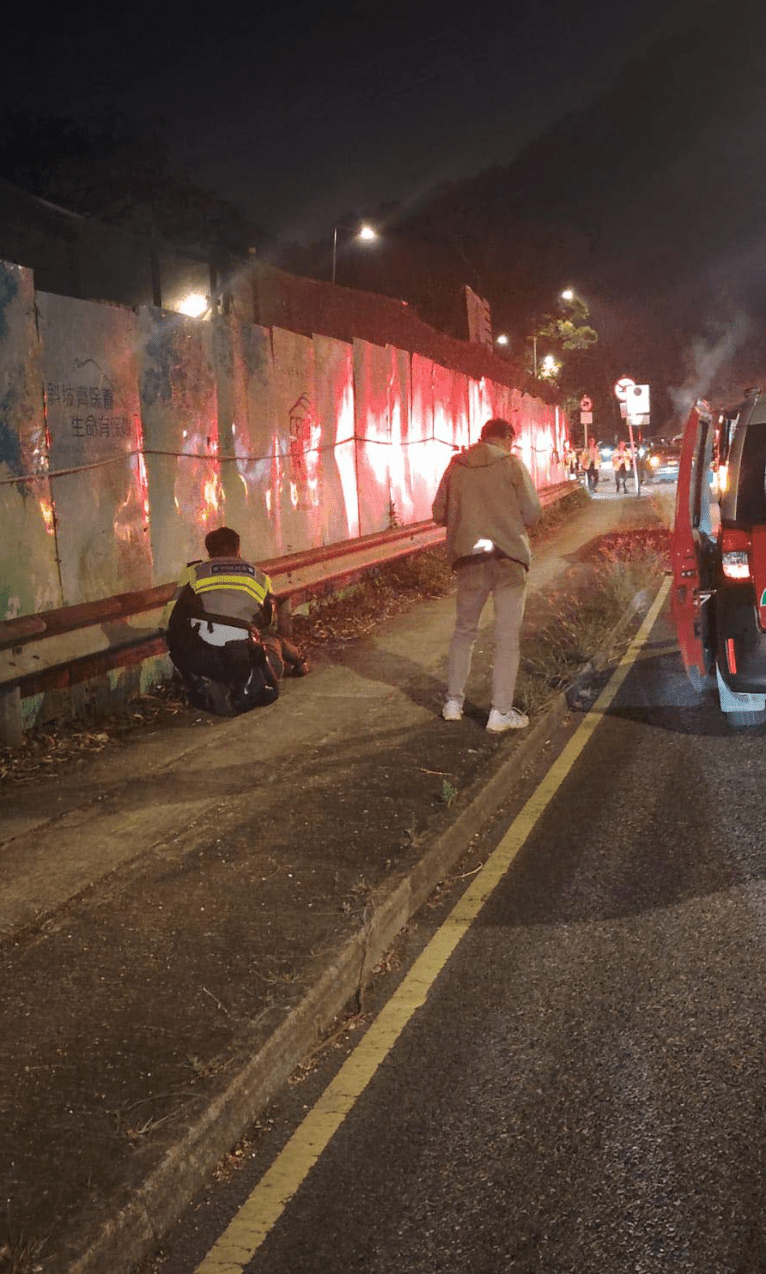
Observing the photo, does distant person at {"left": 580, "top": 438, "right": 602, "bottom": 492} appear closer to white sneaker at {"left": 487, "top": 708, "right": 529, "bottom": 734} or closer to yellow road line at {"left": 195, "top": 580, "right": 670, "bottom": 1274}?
white sneaker at {"left": 487, "top": 708, "right": 529, "bottom": 734}

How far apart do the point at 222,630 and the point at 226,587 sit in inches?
10.2

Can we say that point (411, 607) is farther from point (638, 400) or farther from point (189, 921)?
point (638, 400)

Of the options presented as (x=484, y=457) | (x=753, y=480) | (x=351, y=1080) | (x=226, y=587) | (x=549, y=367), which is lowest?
(x=351, y=1080)

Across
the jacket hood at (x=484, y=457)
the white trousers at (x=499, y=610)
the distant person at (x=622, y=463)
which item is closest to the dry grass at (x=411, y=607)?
the white trousers at (x=499, y=610)

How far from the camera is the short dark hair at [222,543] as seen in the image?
718 centimetres

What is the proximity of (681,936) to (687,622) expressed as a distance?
2.79 m

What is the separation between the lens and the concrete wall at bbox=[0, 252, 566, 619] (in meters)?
7.00

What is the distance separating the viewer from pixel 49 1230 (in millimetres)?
2773

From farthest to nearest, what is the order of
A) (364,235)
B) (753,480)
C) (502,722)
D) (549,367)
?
1. (549,367)
2. (364,235)
3. (502,722)
4. (753,480)

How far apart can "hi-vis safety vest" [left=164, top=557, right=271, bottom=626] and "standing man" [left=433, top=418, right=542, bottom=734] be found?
123cm

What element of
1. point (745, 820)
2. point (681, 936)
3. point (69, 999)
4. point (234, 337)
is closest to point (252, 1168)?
point (69, 999)

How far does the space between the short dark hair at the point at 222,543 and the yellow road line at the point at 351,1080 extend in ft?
7.90

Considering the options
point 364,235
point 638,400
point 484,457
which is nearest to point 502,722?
point 484,457

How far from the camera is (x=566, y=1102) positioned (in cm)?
337
